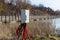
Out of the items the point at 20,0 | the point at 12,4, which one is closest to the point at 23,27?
the point at 20,0

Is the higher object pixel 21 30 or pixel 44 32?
pixel 21 30

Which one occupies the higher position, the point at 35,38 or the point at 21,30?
the point at 21,30

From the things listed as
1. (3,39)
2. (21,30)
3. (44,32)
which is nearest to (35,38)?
(3,39)

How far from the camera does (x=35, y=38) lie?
9.32 m

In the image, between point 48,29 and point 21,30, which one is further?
point 48,29

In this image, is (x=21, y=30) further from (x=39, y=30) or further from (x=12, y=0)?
(x=12, y=0)

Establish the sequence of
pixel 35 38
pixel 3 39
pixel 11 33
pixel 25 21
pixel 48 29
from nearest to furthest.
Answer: pixel 25 21, pixel 3 39, pixel 35 38, pixel 11 33, pixel 48 29

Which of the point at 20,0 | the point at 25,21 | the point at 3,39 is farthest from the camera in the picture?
the point at 20,0

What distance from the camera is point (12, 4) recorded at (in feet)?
138

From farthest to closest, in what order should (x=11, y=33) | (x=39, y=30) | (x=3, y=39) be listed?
(x=39, y=30) < (x=11, y=33) < (x=3, y=39)

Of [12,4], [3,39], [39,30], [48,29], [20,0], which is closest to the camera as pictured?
[3,39]

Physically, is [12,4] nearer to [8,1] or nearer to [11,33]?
[8,1]

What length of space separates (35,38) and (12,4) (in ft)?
109

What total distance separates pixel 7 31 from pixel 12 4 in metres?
31.8
